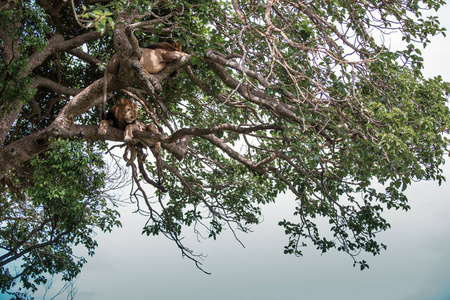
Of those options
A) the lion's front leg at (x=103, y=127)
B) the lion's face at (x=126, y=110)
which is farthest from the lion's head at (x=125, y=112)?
the lion's front leg at (x=103, y=127)

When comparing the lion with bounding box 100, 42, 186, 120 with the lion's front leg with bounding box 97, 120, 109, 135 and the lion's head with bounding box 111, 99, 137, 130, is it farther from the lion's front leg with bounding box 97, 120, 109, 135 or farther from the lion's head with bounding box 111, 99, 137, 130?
the lion's head with bounding box 111, 99, 137, 130

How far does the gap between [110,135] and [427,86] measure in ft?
15.0

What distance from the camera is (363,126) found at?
6.92m

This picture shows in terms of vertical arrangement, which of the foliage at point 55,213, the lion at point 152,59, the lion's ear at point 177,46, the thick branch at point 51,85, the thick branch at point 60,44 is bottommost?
the foliage at point 55,213

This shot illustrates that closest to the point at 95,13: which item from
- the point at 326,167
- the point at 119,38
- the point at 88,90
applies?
the point at 119,38

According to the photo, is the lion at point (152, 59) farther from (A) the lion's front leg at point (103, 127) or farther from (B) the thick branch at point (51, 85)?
(B) the thick branch at point (51, 85)

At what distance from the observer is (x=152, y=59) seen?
23.4ft

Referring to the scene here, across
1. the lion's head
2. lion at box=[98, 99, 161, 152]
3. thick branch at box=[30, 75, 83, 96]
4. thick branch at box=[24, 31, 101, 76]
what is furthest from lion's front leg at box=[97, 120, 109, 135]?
thick branch at box=[24, 31, 101, 76]

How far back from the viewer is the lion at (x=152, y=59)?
7059mm

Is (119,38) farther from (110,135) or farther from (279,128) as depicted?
(279,128)

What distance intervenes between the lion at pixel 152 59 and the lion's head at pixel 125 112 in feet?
0.86

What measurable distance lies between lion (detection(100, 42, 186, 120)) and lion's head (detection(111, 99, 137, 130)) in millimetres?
261

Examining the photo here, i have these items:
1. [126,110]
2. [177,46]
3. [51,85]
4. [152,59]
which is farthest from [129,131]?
[51,85]

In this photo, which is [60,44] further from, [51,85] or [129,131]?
[129,131]
